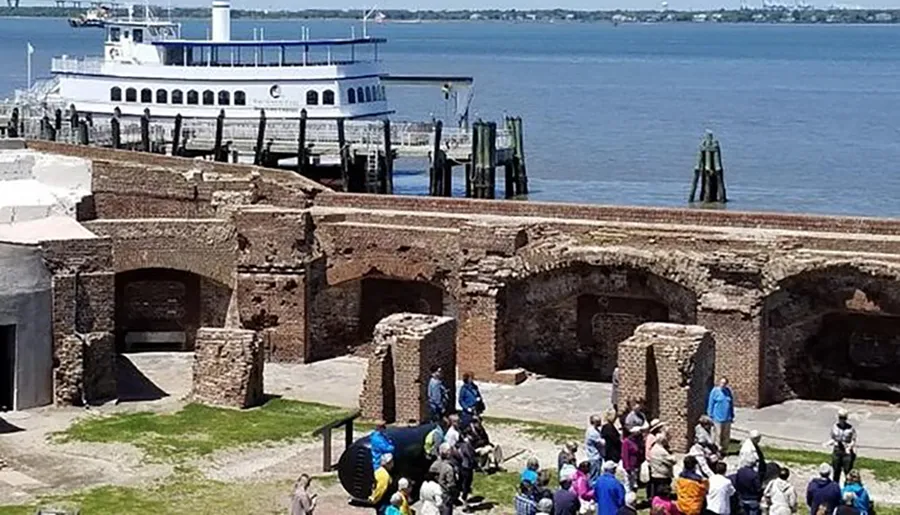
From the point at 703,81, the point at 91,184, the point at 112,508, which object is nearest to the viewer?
the point at 112,508

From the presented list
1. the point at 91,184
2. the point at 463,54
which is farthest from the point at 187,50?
the point at 463,54

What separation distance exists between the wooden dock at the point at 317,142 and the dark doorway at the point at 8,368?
25.6m

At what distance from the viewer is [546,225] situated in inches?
1075

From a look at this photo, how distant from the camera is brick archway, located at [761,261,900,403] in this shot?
25125 mm

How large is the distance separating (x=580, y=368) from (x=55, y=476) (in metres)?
9.97

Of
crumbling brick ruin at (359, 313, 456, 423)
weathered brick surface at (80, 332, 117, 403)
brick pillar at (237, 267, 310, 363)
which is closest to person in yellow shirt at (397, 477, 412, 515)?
crumbling brick ruin at (359, 313, 456, 423)

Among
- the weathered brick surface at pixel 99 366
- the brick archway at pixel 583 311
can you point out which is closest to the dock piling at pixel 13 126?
the weathered brick surface at pixel 99 366

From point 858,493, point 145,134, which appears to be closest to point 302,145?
point 145,134

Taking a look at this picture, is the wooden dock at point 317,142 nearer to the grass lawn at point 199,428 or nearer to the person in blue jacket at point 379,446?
the grass lawn at point 199,428

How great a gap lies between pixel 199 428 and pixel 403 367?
9.97 ft

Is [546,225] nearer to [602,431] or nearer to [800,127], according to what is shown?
[602,431]

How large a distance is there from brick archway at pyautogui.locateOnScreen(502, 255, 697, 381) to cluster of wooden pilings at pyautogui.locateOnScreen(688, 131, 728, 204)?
27.3 m

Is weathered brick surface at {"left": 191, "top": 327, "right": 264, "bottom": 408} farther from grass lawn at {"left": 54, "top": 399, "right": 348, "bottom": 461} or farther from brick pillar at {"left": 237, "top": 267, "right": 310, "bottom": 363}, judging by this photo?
brick pillar at {"left": 237, "top": 267, "right": 310, "bottom": 363}

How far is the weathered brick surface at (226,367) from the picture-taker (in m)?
24.7
